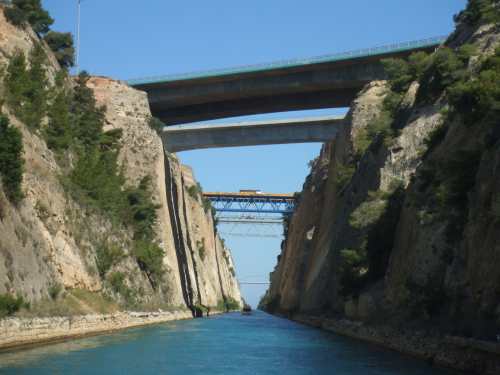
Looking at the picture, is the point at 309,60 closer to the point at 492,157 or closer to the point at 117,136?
the point at 117,136

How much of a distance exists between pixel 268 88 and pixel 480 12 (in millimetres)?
22543

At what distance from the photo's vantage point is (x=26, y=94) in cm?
3875

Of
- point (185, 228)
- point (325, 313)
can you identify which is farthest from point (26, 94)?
point (185, 228)

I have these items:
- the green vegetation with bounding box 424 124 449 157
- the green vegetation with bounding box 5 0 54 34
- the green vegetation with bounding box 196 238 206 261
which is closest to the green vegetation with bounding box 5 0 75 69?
the green vegetation with bounding box 5 0 54 34

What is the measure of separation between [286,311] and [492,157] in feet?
178

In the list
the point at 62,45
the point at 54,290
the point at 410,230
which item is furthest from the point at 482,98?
the point at 62,45

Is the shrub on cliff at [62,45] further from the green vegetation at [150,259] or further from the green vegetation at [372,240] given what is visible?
the green vegetation at [372,240]

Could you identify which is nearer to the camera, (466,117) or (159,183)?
(466,117)

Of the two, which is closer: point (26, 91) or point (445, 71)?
point (445, 71)

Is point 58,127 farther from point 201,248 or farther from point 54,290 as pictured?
point 201,248

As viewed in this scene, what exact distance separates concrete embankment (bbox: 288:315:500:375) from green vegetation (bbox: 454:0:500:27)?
56.7 feet

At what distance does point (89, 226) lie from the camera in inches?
1570

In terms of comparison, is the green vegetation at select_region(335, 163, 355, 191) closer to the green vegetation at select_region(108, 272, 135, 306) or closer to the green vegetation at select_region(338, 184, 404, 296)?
the green vegetation at select_region(338, 184, 404, 296)

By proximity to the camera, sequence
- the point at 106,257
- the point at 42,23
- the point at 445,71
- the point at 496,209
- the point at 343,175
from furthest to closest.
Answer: the point at 343,175, the point at 42,23, the point at 106,257, the point at 445,71, the point at 496,209
